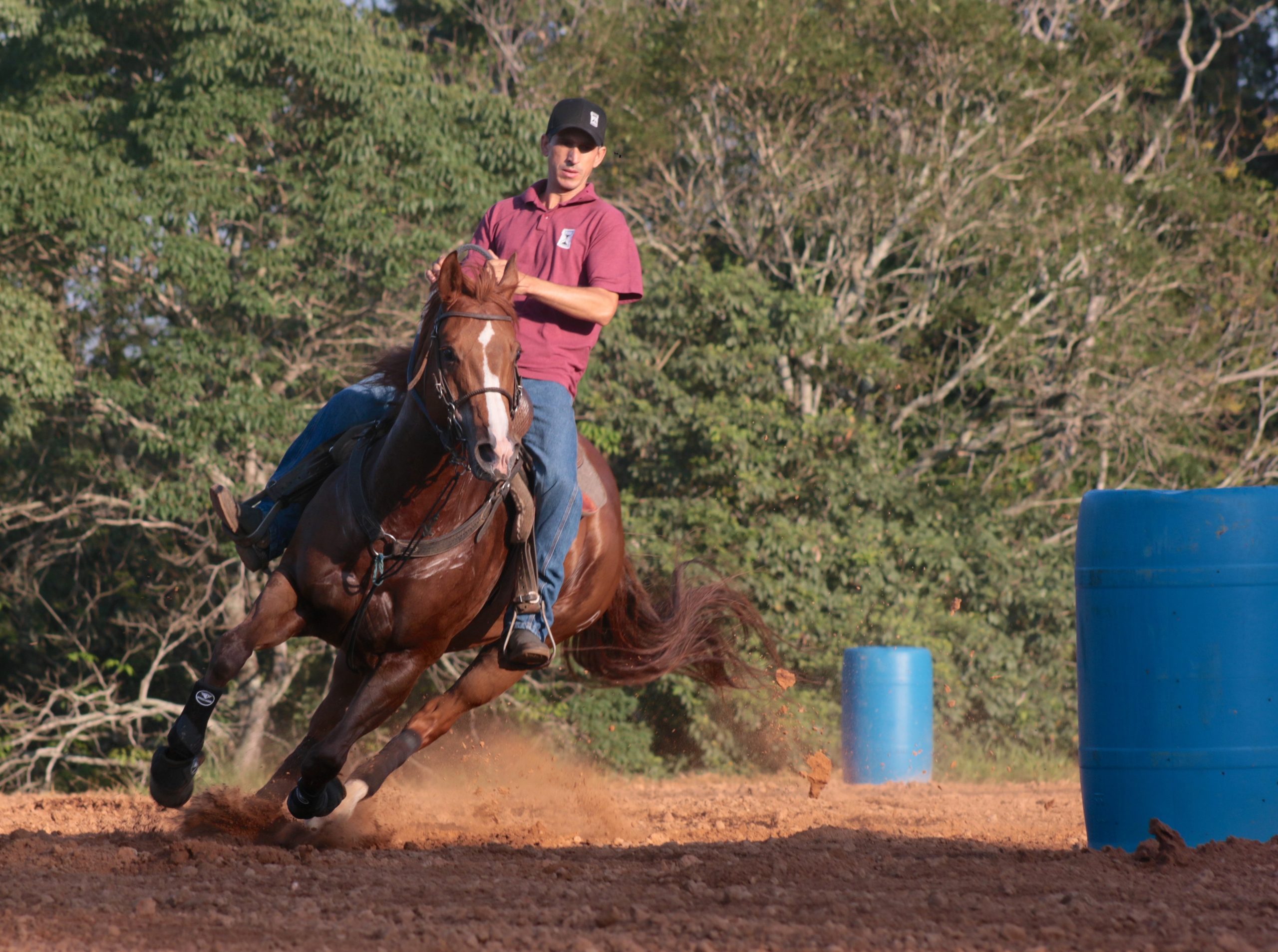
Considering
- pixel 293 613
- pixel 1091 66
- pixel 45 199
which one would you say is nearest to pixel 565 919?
pixel 293 613

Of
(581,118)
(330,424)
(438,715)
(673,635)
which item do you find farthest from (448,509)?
(673,635)

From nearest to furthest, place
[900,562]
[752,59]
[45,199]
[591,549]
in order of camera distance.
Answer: [591,549] < [45,199] < [900,562] < [752,59]

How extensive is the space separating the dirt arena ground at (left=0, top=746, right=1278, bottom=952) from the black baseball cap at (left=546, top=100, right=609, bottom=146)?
10.7 feet

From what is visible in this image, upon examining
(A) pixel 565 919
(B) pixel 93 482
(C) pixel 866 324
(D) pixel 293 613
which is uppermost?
(C) pixel 866 324

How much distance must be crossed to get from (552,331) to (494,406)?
1.66 m

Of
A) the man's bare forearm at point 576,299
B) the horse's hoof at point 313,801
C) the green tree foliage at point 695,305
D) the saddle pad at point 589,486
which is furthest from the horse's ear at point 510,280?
the green tree foliage at point 695,305

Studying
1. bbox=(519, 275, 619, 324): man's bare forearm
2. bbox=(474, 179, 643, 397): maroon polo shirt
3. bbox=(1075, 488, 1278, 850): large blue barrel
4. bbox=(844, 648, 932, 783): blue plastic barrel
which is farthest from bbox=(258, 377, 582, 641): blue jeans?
bbox=(844, 648, 932, 783): blue plastic barrel

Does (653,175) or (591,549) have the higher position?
(653,175)

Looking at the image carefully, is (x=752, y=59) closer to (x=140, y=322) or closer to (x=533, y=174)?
(x=533, y=174)

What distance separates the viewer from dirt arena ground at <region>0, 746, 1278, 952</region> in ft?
11.0

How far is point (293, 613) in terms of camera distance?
538 cm

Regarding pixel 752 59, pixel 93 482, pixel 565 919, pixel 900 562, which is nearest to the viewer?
pixel 565 919

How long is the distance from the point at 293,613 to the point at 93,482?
10724 millimetres

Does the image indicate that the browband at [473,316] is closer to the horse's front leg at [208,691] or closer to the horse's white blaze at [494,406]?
the horse's white blaze at [494,406]
